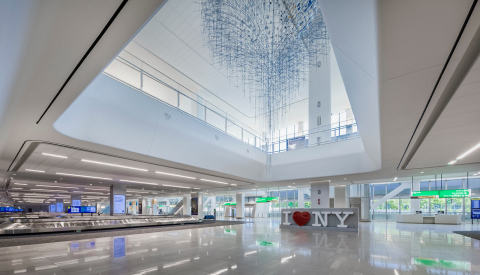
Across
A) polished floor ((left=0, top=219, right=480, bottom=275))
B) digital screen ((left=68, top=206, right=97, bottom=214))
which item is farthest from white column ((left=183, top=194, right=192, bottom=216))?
polished floor ((left=0, top=219, right=480, bottom=275))

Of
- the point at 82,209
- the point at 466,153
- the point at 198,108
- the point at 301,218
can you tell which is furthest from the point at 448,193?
the point at 82,209

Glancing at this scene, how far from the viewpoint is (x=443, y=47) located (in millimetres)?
3934

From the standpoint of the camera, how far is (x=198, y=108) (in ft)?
47.0

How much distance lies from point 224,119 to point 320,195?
430 inches

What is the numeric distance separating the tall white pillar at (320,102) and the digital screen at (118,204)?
18.2 meters

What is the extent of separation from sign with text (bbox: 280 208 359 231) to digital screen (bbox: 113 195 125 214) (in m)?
15.9

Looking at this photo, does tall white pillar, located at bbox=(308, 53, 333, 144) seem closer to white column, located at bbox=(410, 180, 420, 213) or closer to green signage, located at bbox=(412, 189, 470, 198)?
green signage, located at bbox=(412, 189, 470, 198)

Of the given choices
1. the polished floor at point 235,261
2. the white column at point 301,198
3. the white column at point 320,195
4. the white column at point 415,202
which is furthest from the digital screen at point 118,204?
the white column at point 415,202

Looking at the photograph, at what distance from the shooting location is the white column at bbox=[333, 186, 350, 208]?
85.1ft

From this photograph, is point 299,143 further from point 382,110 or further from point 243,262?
point 243,262

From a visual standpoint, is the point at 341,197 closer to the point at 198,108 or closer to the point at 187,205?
the point at 198,108

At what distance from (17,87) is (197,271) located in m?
5.09

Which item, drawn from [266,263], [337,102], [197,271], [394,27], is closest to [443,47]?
[394,27]

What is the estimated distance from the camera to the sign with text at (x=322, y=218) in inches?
575
